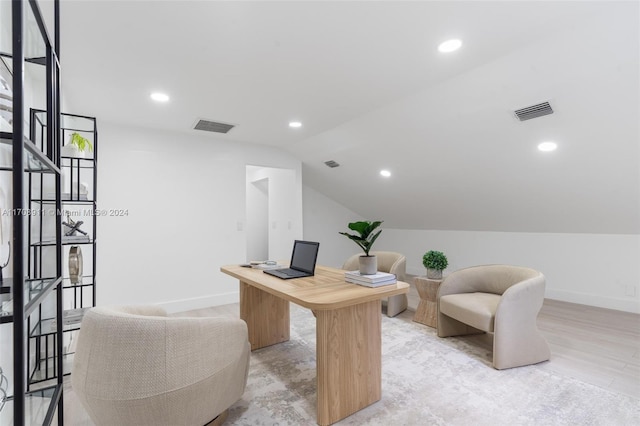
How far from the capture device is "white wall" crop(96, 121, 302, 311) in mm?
3691

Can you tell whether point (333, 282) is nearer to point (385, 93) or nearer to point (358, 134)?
point (385, 93)

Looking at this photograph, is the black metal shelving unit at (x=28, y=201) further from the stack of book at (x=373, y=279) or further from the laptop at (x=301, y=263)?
the stack of book at (x=373, y=279)

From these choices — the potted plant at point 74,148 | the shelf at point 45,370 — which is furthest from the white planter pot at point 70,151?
the shelf at point 45,370

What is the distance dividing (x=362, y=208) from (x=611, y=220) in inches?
152

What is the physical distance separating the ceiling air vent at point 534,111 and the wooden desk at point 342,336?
2.03 metres

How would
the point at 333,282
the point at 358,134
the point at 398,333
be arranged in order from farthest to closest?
1. the point at 358,134
2. the point at 398,333
3. the point at 333,282

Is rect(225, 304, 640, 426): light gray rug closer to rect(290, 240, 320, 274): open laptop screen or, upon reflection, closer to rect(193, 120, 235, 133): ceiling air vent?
rect(290, 240, 320, 274): open laptop screen

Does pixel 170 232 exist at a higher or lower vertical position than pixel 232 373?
higher

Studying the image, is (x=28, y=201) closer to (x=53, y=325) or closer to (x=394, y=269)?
(x=53, y=325)

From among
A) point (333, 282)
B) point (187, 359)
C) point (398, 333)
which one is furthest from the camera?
point (398, 333)

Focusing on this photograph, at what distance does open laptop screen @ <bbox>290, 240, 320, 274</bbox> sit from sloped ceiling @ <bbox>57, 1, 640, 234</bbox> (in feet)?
4.51

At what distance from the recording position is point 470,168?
3.89 meters

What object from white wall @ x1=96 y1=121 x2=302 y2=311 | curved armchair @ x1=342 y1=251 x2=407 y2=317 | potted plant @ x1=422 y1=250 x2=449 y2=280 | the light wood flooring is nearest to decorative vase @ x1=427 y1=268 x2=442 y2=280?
potted plant @ x1=422 y1=250 x2=449 y2=280

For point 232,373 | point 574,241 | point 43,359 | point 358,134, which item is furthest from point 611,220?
point 43,359
